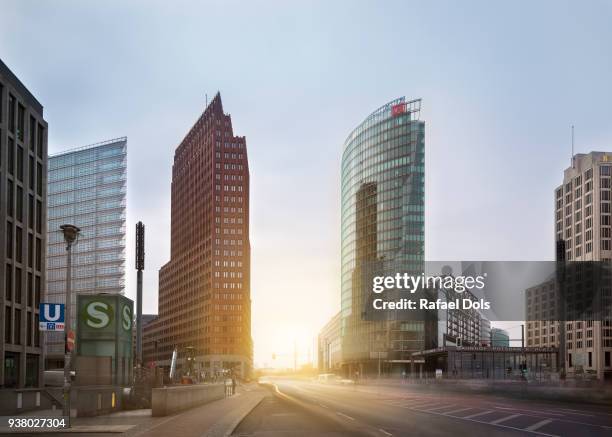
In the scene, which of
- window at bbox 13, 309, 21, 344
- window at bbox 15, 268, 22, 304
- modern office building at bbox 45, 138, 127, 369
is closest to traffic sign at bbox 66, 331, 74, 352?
window at bbox 15, 268, 22, 304

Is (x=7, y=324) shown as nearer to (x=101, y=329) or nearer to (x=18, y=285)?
(x=18, y=285)

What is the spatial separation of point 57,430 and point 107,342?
36.7ft

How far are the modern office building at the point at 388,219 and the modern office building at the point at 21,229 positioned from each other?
127487 mm

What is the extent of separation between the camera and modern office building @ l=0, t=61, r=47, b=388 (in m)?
46.2

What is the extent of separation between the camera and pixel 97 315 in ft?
111

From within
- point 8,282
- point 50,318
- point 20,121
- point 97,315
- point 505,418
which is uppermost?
point 20,121

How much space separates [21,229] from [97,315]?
19079 mm

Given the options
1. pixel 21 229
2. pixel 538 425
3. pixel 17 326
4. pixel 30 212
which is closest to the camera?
pixel 538 425

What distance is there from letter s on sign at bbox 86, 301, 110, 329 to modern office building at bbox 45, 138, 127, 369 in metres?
152

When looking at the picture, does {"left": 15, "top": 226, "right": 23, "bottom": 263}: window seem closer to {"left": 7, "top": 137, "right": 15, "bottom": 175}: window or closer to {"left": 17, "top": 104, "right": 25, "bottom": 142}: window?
{"left": 7, "top": 137, "right": 15, "bottom": 175}: window

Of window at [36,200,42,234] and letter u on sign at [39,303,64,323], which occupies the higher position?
window at [36,200,42,234]

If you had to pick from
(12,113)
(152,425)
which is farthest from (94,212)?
(152,425)

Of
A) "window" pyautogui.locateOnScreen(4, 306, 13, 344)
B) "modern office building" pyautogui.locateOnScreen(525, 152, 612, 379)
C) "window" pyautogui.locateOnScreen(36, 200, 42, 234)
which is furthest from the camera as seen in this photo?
"modern office building" pyautogui.locateOnScreen(525, 152, 612, 379)

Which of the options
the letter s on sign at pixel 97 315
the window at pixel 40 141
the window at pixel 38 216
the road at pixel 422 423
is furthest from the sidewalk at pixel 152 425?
the window at pixel 40 141
